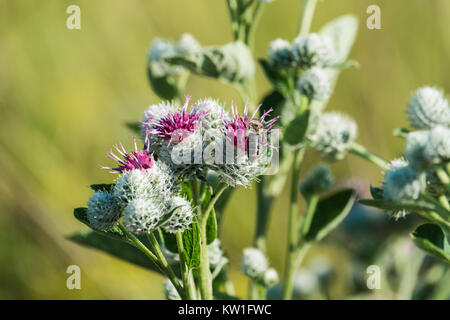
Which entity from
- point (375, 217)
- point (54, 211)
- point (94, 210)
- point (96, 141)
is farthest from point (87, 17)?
point (94, 210)

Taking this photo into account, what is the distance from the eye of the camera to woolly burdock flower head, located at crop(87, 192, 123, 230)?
1.10 meters

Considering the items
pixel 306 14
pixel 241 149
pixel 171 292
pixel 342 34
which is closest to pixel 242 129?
pixel 241 149

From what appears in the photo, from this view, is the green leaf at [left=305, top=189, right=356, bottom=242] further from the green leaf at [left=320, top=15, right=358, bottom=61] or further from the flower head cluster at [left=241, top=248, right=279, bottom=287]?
the green leaf at [left=320, top=15, right=358, bottom=61]

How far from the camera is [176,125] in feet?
3.78

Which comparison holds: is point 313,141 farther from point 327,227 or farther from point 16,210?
point 16,210

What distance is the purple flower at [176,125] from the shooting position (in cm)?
115

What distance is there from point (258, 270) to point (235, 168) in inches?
18.0

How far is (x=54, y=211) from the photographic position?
307 centimetres

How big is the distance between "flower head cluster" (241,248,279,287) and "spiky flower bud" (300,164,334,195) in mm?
297

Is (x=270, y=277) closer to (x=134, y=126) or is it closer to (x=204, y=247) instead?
(x=204, y=247)

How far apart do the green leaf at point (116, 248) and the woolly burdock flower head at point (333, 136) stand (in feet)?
1.87

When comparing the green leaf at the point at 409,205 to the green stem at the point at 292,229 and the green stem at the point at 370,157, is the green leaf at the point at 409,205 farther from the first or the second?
the green stem at the point at 292,229
